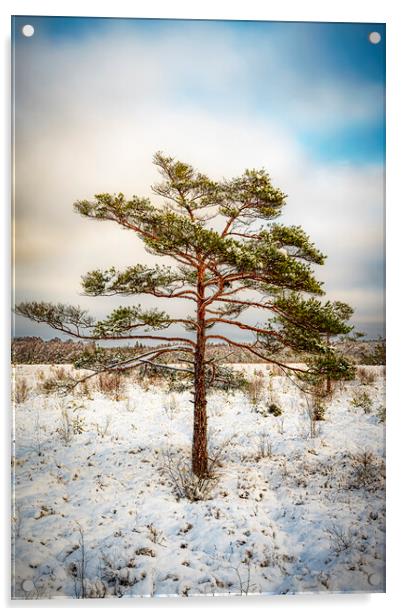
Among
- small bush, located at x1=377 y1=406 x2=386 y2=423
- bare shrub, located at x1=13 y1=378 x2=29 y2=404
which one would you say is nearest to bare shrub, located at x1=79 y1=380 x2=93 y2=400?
bare shrub, located at x1=13 y1=378 x2=29 y2=404

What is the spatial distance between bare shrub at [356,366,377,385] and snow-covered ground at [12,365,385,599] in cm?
5

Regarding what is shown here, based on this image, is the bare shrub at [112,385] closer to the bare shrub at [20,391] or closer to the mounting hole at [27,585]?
the bare shrub at [20,391]

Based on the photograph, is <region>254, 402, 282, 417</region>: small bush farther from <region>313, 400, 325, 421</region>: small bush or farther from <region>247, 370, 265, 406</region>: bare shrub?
<region>313, 400, 325, 421</region>: small bush

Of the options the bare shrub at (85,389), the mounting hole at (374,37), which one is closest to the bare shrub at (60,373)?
the bare shrub at (85,389)

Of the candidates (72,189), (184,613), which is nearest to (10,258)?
(72,189)

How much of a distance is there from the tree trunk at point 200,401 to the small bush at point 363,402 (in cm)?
144

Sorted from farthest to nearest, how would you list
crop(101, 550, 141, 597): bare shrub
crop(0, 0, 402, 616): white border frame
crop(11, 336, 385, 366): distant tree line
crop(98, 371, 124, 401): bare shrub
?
crop(98, 371, 124, 401): bare shrub, crop(11, 336, 385, 366): distant tree line, crop(0, 0, 402, 616): white border frame, crop(101, 550, 141, 597): bare shrub

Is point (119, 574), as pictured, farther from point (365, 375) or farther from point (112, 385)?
point (365, 375)

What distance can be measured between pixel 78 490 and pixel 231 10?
4680mm

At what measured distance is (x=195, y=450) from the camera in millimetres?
3803

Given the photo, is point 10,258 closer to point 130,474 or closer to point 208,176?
point 208,176

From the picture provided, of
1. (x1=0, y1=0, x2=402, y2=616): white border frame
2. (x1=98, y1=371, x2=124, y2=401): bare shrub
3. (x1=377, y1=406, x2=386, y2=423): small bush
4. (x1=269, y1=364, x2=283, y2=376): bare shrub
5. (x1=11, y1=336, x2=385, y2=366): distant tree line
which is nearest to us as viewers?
(x1=0, y1=0, x2=402, y2=616): white border frame

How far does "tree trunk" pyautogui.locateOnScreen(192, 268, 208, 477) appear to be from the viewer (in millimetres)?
3801
